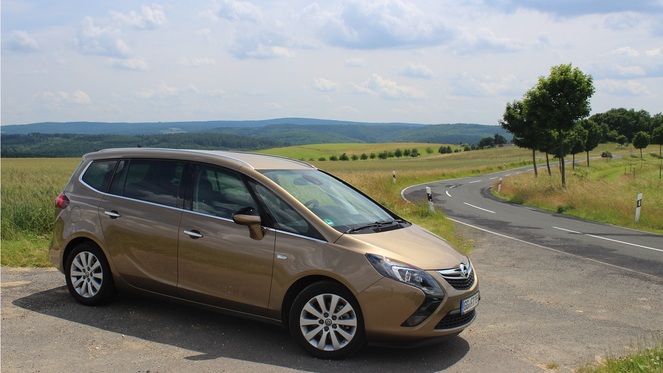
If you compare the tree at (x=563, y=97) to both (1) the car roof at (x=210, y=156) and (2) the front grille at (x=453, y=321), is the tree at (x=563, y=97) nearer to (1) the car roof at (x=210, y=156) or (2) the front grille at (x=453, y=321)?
(1) the car roof at (x=210, y=156)

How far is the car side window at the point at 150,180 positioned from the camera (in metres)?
→ 5.89

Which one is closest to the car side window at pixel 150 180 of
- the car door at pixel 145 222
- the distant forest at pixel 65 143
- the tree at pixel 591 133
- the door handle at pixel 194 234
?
the car door at pixel 145 222

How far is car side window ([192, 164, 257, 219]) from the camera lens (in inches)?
218

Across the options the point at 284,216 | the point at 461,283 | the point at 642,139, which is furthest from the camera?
the point at 642,139

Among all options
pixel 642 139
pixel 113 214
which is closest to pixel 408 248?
pixel 113 214

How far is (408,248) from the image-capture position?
5.12m

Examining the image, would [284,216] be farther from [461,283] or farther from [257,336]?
[461,283]

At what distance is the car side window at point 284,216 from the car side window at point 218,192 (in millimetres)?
134

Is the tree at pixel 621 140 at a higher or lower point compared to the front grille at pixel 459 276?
higher

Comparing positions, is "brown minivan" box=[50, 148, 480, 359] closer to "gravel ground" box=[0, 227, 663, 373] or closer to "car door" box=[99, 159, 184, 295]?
"car door" box=[99, 159, 184, 295]

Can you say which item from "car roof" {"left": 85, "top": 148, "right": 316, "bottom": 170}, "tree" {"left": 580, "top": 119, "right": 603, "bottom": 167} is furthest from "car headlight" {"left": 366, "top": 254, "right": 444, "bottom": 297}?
"tree" {"left": 580, "top": 119, "right": 603, "bottom": 167}

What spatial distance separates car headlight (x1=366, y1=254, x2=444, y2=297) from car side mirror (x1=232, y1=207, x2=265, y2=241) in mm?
1005

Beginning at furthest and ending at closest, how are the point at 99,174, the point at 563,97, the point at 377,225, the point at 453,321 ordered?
the point at 563,97
the point at 99,174
the point at 377,225
the point at 453,321

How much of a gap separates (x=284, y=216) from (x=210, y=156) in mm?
1128
